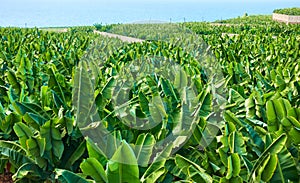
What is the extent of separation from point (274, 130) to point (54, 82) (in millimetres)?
2001

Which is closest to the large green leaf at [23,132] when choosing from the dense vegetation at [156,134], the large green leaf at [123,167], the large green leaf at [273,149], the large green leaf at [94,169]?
the dense vegetation at [156,134]

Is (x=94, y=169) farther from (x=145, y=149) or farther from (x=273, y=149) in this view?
(x=273, y=149)

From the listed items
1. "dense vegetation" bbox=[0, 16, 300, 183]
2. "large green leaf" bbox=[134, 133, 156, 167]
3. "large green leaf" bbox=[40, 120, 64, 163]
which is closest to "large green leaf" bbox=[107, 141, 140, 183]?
"dense vegetation" bbox=[0, 16, 300, 183]

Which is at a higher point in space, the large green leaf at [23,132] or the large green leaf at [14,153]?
the large green leaf at [23,132]

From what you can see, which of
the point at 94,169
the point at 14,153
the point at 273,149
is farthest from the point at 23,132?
the point at 273,149

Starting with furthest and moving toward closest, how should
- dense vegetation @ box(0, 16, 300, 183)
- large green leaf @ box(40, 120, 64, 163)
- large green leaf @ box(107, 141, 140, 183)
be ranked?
large green leaf @ box(40, 120, 64, 163) < dense vegetation @ box(0, 16, 300, 183) < large green leaf @ box(107, 141, 140, 183)

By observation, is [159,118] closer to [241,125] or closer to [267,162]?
[241,125]

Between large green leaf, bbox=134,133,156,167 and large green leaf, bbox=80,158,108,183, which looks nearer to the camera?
large green leaf, bbox=80,158,108,183

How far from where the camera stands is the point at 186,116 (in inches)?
110

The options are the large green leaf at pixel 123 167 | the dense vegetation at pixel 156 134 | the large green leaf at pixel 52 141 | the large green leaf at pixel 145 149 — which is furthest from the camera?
the large green leaf at pixel 52 141

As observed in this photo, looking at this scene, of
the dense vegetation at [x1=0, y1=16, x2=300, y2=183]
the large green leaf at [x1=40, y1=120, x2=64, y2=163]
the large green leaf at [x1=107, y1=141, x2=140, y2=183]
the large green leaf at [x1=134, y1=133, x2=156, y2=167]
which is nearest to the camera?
the large green leaf at [x1=107, y1=141, x2=140, y2=183]

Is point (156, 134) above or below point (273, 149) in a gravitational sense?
below

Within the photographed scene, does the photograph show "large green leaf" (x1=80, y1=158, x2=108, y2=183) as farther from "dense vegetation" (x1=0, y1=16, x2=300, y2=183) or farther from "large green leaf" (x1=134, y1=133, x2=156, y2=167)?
"large green leaf" (x1=134, y1=133, x2=156, y2=167)

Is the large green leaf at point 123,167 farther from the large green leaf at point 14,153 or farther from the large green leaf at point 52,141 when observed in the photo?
the large green leaf at point 14,153
